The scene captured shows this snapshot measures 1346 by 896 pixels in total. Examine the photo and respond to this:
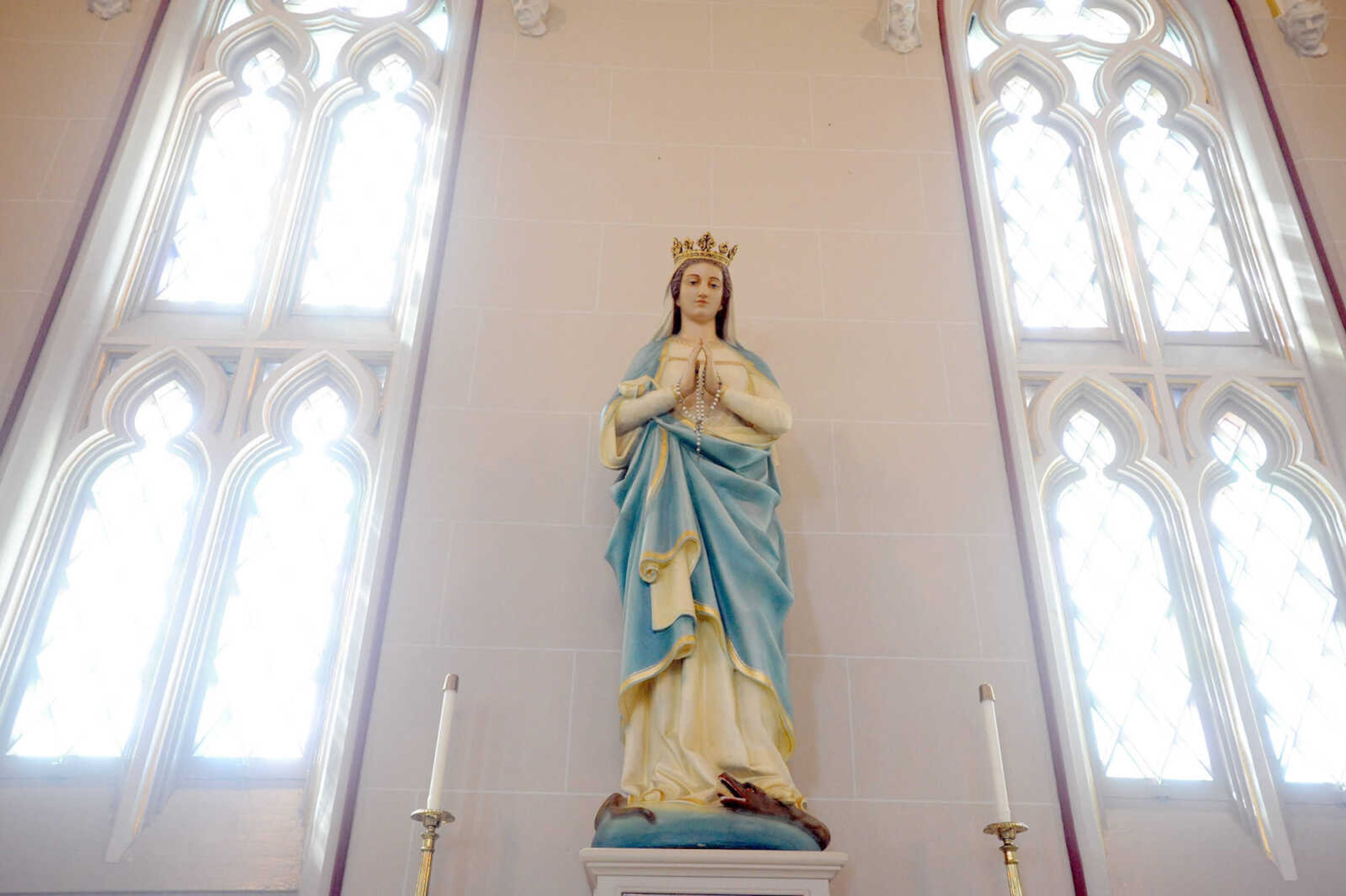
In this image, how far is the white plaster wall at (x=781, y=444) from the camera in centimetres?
367

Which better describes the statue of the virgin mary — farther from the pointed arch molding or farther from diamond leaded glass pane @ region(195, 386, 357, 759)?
diamond leaded glass pane @ region(195, 386, 357, 759)

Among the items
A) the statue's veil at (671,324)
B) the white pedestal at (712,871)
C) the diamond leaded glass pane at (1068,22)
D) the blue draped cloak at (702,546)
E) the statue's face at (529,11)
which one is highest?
the diamond leaded glass pane at (1068,22)

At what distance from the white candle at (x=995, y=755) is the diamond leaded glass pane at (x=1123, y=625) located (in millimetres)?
862

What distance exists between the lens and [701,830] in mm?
2959

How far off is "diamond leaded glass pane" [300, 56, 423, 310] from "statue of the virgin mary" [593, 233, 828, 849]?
1.49 metres

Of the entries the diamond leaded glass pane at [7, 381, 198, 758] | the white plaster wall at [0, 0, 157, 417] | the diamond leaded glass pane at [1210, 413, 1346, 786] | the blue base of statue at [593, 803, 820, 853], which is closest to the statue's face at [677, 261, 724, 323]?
the blue base of statue at [593, 803, 820, 853]

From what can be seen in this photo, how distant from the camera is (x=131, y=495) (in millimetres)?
4324

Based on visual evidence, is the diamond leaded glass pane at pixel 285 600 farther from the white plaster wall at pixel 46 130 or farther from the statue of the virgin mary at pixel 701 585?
the statue of the virgin mary at pixel 701 585

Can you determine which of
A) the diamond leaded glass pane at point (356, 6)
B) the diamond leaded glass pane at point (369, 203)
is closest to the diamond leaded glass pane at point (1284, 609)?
the diamond leaded glass pane at point (369, 203)

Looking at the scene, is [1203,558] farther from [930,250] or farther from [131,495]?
[131,495]

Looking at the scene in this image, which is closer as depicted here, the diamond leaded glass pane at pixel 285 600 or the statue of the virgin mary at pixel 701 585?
the statue of the virgin mary at pixel 701 585

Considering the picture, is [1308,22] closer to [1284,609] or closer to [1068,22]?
[1068,22]

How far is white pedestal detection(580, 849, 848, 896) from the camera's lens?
2904 millimetres

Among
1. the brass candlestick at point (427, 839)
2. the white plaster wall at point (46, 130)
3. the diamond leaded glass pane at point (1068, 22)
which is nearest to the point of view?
the brass candlestick at point (427, 839)
